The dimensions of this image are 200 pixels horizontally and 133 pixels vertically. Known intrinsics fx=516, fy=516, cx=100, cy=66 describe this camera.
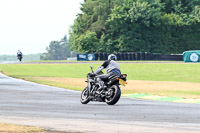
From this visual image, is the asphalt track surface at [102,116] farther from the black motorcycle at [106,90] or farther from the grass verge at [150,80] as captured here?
the grass verge at [150,80]

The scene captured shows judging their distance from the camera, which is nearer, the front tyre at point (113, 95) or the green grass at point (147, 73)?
the front tyre at point (113, 95)

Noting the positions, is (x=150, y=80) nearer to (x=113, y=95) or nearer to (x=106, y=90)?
(x=106, y=90)

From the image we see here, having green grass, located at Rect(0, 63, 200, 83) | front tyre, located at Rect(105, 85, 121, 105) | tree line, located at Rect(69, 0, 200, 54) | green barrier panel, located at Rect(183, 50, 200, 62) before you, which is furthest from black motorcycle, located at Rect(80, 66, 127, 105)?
tree line, located at Rect(69, 0, 200, 54)

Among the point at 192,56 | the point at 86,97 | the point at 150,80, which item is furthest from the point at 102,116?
the point at 192,56

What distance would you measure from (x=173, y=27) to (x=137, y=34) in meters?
7.97

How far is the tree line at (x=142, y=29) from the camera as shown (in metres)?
90.4

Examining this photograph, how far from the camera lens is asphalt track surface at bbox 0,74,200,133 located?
11109 millimetres

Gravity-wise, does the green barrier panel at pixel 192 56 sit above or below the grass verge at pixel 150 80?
above

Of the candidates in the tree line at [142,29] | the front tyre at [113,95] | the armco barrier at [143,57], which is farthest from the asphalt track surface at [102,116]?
the tree line at [142,29]

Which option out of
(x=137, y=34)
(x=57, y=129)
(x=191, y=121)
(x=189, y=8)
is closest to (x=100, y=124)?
(x=57, y=129)

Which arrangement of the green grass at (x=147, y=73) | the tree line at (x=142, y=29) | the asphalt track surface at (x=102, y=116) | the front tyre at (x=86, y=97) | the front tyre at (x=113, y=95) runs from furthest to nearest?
the tree line at (x=142, y=29) → the green grass at (x=147, y=73) → the front tyre at (x=86, y=97) → the front tyre at (x=113, y=95) → the asphalt track surface at (x=102, y=116)

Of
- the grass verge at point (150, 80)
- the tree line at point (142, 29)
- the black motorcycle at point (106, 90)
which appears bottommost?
the grass verge at point (150, 80)

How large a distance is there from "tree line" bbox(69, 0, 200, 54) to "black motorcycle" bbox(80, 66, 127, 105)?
70.9 meters

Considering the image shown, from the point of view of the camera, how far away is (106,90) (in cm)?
1748
